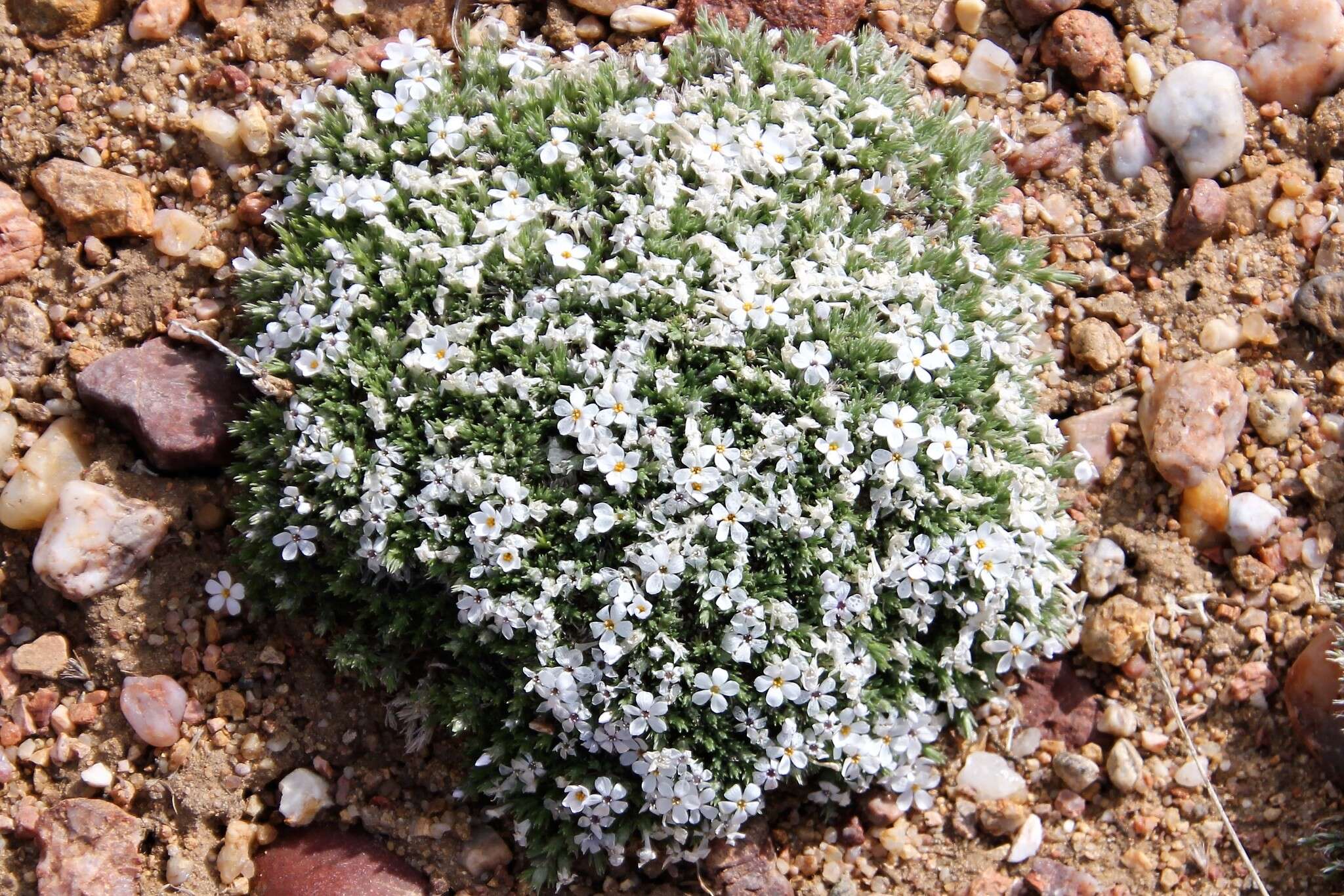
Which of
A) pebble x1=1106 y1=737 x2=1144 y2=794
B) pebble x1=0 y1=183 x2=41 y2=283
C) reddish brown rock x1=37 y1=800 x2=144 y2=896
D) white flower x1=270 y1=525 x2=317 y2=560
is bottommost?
reddish brown rock x1=37 y1=800 x2=144 y2=896

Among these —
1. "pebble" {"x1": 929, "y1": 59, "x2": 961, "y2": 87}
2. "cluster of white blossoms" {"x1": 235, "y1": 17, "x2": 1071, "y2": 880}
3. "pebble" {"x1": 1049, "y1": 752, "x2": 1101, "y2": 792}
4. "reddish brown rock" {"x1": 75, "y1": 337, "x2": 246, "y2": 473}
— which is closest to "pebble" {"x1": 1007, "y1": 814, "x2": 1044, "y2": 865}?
"pebble" {"x1": 1049, "y1": 752, "x2": 1101, "y2": 792}

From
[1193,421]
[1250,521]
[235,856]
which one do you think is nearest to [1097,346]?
[1193,421]

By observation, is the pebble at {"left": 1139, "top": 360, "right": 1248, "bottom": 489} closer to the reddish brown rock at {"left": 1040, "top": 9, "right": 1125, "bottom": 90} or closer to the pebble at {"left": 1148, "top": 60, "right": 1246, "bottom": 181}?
the pebble at {"left": 1148, "top": 60, "right": 1246, "bottom": 181}

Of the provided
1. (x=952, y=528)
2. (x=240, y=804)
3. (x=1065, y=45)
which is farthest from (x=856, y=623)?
(x=1065, y=45)

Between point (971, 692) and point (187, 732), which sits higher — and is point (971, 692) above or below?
above

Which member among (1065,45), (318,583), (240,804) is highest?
(1065,45)

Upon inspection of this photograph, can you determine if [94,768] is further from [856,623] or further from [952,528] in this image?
[952,528]

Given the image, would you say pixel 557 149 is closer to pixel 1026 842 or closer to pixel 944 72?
pixel 944 72
